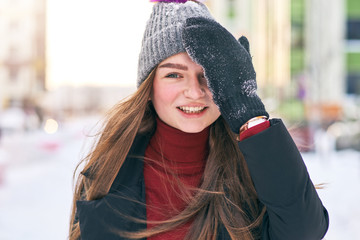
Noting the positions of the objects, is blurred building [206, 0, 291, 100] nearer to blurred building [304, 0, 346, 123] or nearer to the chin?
blurred building [304, 0, 346, 123]

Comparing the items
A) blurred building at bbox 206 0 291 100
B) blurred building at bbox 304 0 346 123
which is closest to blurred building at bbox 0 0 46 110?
→ blurred building at bbox 206 0 291 100

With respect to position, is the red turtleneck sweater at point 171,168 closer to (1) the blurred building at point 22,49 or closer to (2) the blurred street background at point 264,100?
(2) the blurred street background at point 264,100

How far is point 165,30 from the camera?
1567 mm

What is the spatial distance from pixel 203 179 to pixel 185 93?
352 mm

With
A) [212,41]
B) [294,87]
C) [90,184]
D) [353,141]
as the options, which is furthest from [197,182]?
[294,87]

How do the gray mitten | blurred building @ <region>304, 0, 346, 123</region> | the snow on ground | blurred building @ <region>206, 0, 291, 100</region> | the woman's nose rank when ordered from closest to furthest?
the gray mitten, the woman's nose, the snow on ground, blurred building @ <region>304, 0, 346, 123</region>, blurred building @ <region>206, 0, 291, 100</region>

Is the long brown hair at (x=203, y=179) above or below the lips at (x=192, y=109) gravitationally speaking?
below

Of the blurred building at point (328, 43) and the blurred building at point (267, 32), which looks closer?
the blurred building at point (328, 43)

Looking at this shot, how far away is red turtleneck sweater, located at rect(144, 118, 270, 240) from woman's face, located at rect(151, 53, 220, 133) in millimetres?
114

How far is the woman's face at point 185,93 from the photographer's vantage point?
1490mm

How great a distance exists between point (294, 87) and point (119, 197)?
26853 millimetres

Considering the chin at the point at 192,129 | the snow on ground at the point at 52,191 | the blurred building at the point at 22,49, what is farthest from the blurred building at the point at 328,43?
the chin at the point at 192,129

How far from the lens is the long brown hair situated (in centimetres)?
149

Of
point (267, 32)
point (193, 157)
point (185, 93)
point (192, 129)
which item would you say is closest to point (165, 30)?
point (185, 93)
